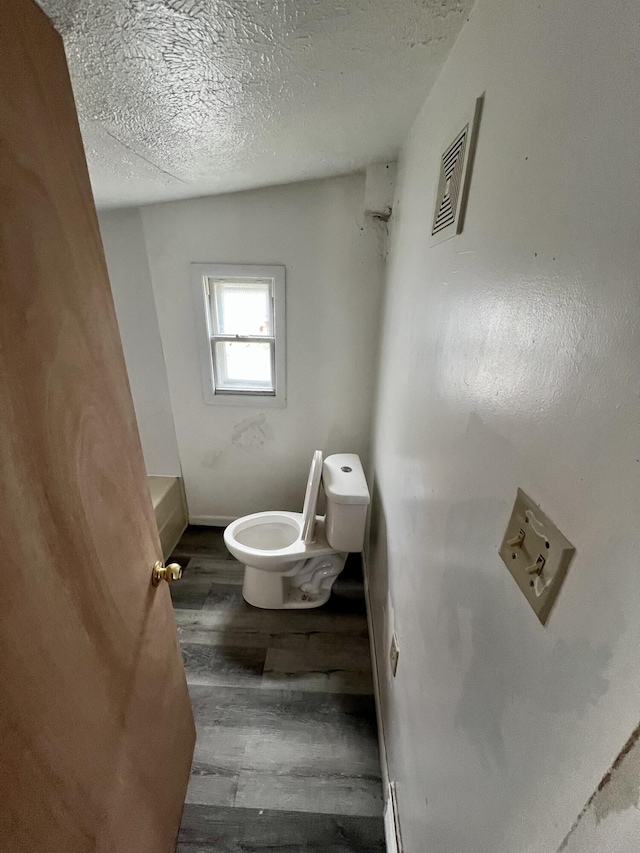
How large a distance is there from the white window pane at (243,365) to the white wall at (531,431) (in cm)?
136

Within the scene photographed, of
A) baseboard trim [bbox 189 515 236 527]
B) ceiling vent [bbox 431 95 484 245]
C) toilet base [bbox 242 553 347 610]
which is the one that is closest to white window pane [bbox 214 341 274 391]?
baseboard trim [bbox 189 515 236 527]

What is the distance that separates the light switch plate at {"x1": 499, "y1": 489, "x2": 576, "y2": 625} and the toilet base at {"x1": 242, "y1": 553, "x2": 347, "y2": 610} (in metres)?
1.45

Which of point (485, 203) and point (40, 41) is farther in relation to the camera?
point (485, 203)

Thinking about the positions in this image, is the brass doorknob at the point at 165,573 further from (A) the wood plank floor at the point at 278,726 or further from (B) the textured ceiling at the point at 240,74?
(B) the textured ceiling at the point at 240,74

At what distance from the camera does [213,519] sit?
8.09 feet

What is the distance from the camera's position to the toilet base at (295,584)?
5.91 ft

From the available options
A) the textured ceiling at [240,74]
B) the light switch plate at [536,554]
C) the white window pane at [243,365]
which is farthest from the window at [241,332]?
the light switch plate at [536,554]

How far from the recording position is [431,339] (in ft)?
2.91

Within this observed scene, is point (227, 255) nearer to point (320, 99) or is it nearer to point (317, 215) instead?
point (317, 215)

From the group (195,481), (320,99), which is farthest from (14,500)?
(195,481)

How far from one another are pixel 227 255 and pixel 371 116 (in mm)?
1003

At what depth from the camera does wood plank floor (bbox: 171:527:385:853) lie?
1127mm

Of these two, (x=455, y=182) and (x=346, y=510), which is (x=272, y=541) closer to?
(x=346, y=510)

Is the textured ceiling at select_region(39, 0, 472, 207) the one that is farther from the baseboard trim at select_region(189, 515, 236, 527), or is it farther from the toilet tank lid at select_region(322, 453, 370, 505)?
the baseboard trim at select_region(189, 515, 236, 527)
